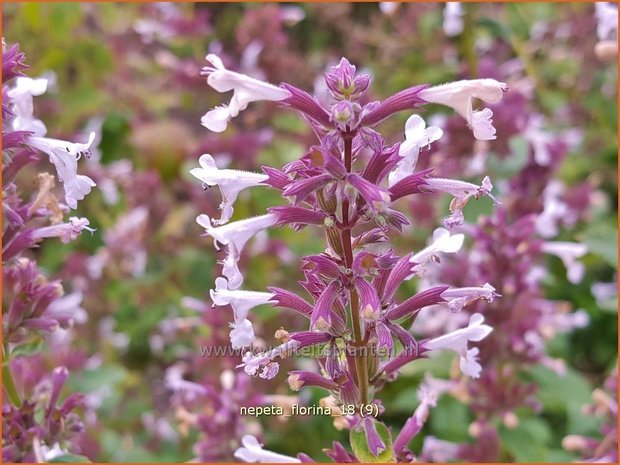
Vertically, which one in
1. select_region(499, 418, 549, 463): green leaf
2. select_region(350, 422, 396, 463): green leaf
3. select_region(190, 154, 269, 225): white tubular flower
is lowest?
select_region(499, 418, 549, 463): green leaf

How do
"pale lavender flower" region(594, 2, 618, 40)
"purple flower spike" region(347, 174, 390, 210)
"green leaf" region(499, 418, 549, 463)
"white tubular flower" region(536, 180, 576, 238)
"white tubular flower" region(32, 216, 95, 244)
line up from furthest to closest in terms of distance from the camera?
"white tubular flower" region(536, 180, 576, 238) < "pale lavender flower" region(594, 2, 618, 40) < "green leaf" region(499, 418, 549, 463) < "white tubular flower" region(32, 216, 95, 244) < "purple flower spike" region(347, 174, 390, 210)

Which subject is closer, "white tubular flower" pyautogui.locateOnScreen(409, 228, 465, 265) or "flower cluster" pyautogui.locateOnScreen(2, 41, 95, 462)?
"white tubular flower" pyautogui.locateOnScreen(409, 228, 465, 265)

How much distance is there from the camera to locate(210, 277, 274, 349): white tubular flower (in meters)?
1.32

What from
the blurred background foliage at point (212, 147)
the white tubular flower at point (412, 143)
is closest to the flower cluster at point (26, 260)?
the white tubular flower at point (412, 143)

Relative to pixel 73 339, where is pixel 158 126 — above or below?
above

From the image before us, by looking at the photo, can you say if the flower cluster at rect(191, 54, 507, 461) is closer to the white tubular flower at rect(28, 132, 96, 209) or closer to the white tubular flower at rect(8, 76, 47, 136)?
the white tubular flower at rect(28, 132, 96, 209)

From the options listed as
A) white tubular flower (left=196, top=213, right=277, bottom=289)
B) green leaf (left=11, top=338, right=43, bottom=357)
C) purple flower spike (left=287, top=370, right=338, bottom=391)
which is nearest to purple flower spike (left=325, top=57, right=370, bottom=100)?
white tubular flower (left=196, top=213, right=277, bottom=289)

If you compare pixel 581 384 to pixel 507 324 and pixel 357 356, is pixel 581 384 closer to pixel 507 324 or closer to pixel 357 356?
pixel 507 324

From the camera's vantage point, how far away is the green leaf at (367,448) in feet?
4.43

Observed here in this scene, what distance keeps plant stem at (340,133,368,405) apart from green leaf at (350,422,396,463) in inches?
2.4

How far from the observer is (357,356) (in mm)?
1351

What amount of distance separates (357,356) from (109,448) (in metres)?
1.95

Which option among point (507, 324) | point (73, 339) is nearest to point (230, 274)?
point (507, 324)

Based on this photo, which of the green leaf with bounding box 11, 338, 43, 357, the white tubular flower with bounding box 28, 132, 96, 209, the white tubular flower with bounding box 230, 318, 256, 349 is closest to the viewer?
the white tubular flower with bounding box 230, 318, 256, 349
